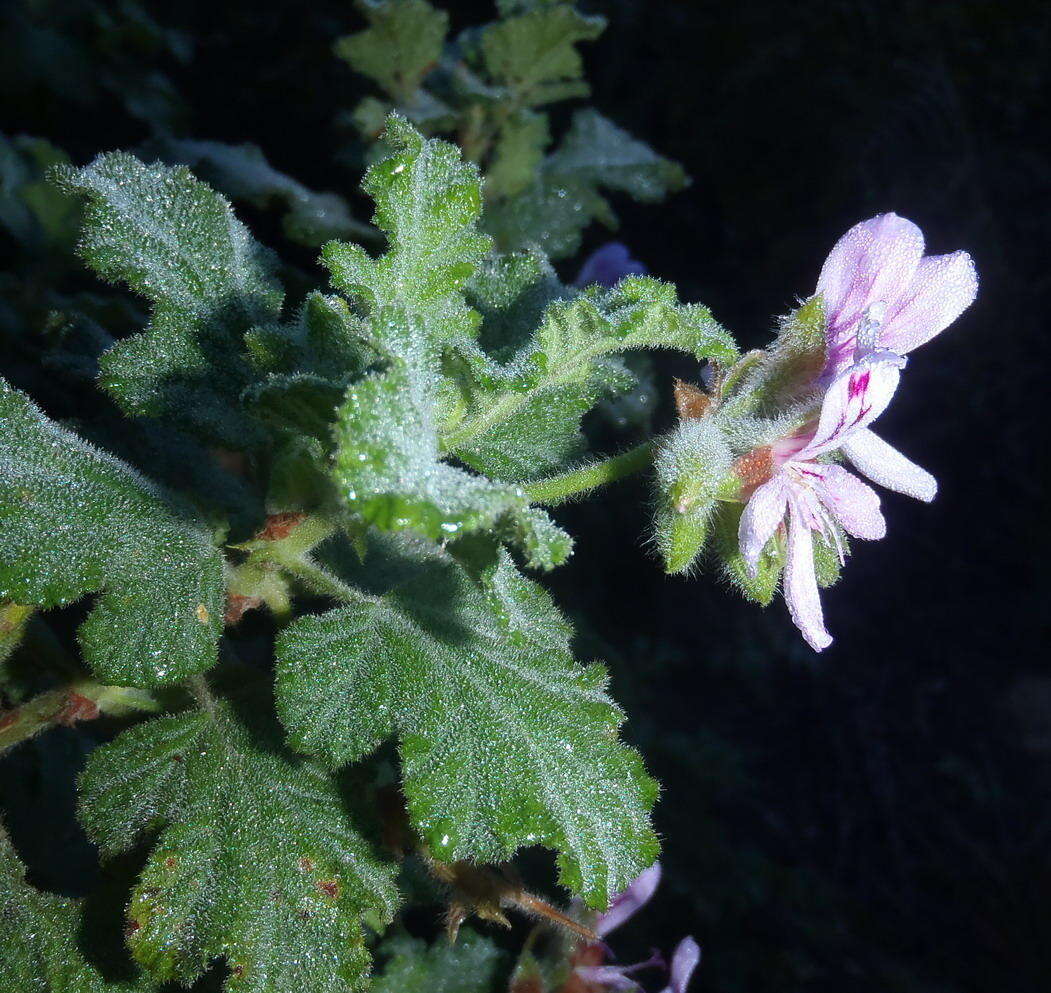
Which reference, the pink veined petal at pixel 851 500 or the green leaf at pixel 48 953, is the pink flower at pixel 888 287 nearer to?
the pink veined petal at pixel 851 500

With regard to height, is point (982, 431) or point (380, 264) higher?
point (380, 264)

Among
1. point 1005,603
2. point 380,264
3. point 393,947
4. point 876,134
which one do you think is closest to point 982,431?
point 1005,603

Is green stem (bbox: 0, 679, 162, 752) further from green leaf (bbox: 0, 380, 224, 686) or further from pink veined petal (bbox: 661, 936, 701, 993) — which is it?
pink veined petal (bbox: 661, 936, 701, 993)

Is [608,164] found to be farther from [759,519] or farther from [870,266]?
[759,519]

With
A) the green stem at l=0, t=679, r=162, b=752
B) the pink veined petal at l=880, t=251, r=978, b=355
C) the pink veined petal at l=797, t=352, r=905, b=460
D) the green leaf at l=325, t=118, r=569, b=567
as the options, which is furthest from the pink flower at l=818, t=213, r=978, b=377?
the green stem at l=0, t=679, r=162, b=752

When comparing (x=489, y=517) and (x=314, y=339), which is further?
(x=314, y=339)

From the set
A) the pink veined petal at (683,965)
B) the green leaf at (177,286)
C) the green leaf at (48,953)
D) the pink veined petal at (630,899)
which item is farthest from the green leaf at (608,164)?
the green leaf at (48,953)

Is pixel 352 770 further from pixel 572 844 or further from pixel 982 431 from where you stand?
pixel 982 431

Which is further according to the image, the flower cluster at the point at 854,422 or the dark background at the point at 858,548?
the dark background at the point at 858,548
